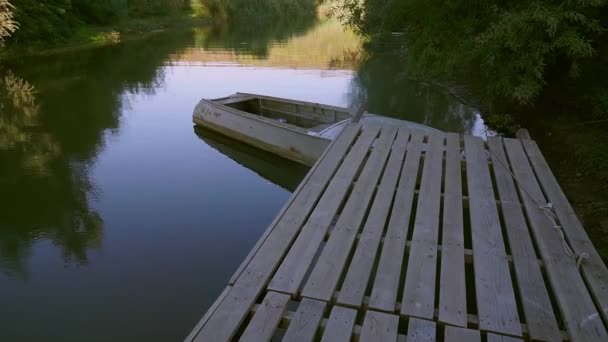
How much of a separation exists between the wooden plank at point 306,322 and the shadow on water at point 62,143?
4.43 meters

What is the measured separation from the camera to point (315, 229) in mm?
2957

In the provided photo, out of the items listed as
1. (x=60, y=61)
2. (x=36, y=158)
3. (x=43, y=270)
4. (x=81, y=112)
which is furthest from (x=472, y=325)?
(x=60, y=61)

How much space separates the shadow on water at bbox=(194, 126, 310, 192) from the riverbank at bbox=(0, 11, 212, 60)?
14.8 meters

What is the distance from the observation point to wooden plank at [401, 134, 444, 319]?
2255 millimetres

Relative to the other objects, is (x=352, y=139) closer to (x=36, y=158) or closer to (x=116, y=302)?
(x=116, y=302)

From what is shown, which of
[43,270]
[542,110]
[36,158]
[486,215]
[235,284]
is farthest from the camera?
[36,158]

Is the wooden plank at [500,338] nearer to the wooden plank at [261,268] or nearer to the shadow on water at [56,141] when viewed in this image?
the wooden plank at [261,268]

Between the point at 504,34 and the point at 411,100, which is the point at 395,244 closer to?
the point at 504,34

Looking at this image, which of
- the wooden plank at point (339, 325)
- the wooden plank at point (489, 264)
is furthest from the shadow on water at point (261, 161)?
the wooden plank at point (339, 325)

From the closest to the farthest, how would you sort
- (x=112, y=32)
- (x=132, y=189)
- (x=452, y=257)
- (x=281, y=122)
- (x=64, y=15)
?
(x=452, y=257)
(x=132, y=189)
(x=281, y=122)
(x=64, y=15)
(x=112, y=32)

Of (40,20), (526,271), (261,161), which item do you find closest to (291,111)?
(261,161)

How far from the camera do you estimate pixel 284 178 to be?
824cm

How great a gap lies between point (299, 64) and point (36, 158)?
1286 centimetres

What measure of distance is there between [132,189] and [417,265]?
6236 mm
